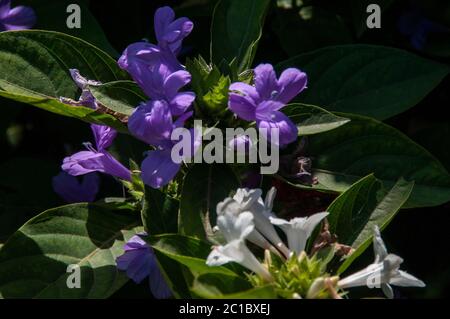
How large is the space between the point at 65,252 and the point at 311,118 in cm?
53

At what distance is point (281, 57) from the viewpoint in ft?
6.82

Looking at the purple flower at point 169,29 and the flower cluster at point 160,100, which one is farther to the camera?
the purple flower at point 169,29

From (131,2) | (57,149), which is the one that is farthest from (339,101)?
(57,149)

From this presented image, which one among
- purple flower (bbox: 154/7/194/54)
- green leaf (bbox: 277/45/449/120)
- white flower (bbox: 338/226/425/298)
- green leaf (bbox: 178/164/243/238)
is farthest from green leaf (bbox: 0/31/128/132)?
white flower (bbox: 338/226/425/298)

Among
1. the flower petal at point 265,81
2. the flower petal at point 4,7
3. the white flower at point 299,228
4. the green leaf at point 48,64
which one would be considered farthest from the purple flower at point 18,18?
the white flower at point 299,228

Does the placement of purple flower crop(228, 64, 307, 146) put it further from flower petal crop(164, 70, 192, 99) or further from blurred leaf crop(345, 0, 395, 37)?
blurred leaf crop(345, 0, 395, 37)

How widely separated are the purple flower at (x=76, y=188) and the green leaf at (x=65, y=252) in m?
0.20

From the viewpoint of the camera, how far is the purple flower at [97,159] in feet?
5.25

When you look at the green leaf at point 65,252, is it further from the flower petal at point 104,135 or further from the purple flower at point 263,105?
the purple flower at point 263,105

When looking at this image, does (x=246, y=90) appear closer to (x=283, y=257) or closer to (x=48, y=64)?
(x=283, y=257)

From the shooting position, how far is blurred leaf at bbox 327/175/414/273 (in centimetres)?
147

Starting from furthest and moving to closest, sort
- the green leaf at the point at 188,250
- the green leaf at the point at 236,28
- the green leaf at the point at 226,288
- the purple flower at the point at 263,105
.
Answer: the green leaf at the point at 236,28, the purple flower at the point at 263,105, the green leaf at the point at 188,250, the green leaf at the point at 226,288

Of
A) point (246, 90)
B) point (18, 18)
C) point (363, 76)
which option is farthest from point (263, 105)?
point (18, 18)
